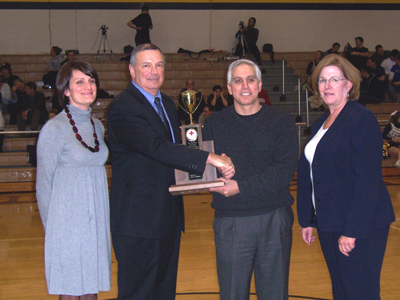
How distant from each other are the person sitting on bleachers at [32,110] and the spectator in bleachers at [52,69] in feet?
3.10

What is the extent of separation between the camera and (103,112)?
10.1 metres

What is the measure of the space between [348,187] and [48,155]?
151 cm

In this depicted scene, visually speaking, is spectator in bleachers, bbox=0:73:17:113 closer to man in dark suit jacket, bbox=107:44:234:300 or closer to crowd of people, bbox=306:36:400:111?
crowd of people, bbox=306:36:400:111

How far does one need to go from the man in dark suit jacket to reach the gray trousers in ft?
0.91

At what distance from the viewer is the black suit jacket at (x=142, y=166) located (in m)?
2.28

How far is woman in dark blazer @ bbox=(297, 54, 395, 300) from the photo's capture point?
2.18m

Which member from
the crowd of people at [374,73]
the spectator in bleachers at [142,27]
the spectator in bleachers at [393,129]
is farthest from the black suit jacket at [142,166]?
the spectator in bleachers at [142,27]

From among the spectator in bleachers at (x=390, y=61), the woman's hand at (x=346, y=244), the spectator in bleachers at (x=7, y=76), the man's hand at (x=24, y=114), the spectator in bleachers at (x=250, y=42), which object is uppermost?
the spectator in bleachers at (x=250, y=42)

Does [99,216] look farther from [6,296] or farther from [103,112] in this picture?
[103,112]

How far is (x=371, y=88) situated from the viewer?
10.6 metres

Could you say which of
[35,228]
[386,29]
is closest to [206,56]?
[386,29]

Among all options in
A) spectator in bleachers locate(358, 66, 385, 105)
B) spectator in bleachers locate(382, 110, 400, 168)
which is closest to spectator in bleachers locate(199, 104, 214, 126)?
spectator in bleachers locate(382, 110, 400, 168)

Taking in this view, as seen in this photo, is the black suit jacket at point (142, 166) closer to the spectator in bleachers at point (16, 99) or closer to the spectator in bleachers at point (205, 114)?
the spectator in bleachers at point (205, 114)

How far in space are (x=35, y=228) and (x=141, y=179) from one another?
378 centimetres
